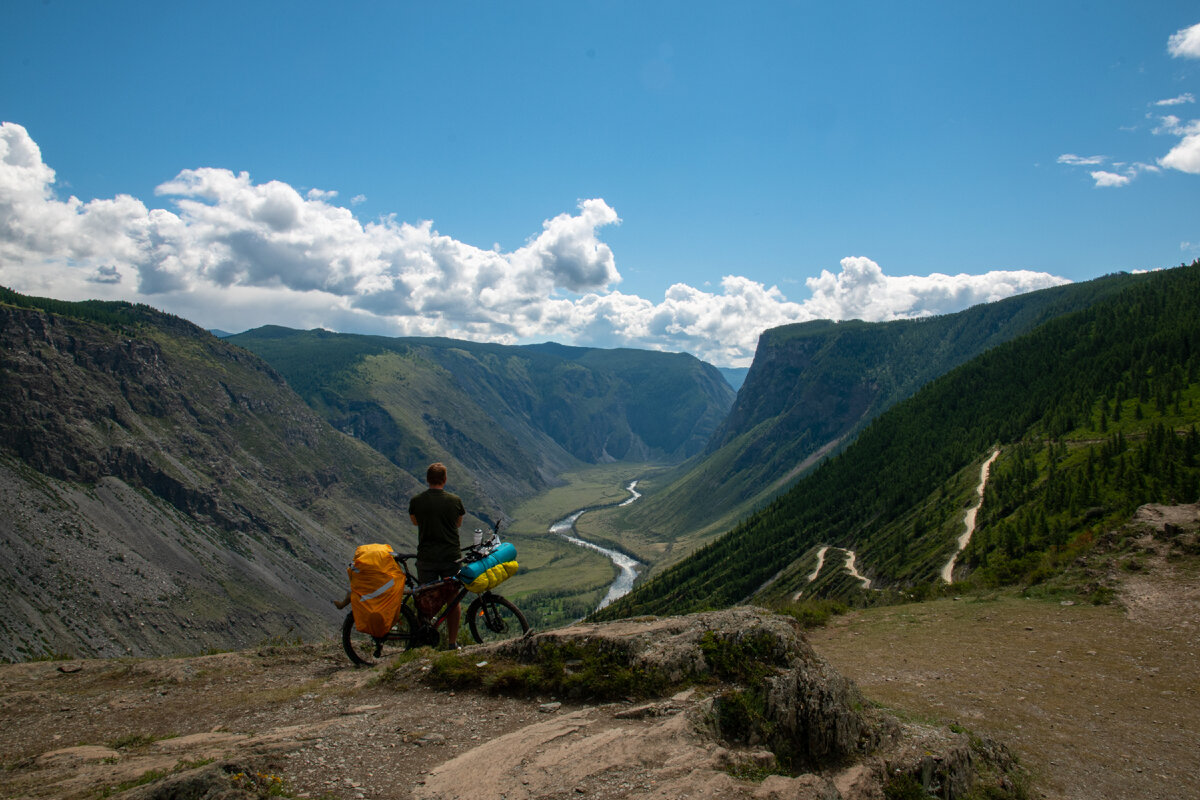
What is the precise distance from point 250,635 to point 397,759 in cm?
14008

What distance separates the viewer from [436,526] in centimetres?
1366

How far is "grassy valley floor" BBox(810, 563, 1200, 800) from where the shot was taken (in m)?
12.2

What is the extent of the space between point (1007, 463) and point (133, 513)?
16265 cm

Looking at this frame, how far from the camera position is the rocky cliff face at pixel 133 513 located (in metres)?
104

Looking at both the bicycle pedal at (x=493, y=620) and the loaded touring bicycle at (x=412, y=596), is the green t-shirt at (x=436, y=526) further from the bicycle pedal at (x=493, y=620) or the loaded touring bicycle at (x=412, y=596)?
the bicycle pedal at (x=493, y=620)

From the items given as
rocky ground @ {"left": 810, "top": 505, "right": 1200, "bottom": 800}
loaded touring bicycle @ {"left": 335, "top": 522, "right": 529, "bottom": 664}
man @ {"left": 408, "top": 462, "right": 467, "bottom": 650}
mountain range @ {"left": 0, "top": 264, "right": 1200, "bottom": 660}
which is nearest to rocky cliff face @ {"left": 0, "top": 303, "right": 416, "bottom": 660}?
mountain range @ {"left": 0, "top": 264, "right": 1200, "bottom": 660}

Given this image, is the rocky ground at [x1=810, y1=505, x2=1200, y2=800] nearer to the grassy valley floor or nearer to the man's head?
the grassy valley floor

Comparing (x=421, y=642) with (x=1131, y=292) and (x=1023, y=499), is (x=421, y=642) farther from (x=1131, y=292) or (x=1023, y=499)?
(x=1131, y=292)

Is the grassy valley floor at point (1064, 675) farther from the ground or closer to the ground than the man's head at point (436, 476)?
closer to the ground

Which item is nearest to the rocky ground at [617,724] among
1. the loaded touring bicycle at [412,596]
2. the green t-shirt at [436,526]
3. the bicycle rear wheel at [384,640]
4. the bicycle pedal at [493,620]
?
the bicycle rear wheel at [384,640]

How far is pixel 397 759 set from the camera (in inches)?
360

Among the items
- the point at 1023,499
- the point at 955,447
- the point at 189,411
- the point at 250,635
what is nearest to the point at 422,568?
the point at 1023,499

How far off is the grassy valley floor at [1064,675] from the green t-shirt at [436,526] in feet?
34.8

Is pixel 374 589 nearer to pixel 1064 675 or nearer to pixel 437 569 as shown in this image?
pixel 437 569
